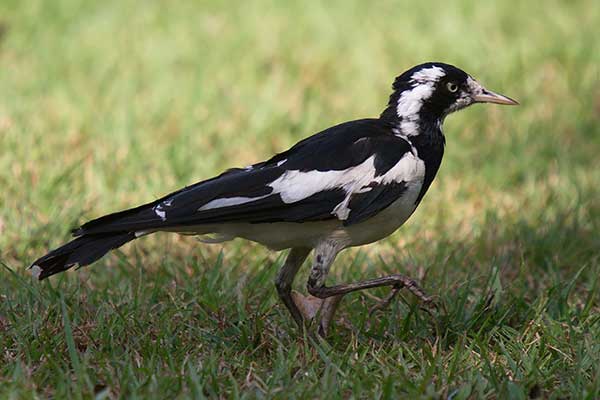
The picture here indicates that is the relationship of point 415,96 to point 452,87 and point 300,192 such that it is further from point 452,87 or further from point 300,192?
point 300,192

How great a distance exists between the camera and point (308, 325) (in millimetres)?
4270

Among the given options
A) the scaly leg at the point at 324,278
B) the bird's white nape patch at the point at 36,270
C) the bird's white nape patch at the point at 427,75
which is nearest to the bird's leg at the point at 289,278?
the scaly leg at the point at 324,278

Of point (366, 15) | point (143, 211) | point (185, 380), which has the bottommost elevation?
point (185, 380)

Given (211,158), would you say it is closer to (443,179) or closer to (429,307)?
(443,179)

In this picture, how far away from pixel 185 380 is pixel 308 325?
0.73 metres

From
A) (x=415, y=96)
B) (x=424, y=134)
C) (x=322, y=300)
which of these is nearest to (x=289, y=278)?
(x=322, y=300)

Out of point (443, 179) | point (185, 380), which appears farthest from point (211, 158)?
point (185, 380)

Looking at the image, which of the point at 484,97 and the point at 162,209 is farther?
the point at 484,97

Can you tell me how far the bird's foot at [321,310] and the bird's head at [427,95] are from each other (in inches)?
28.5

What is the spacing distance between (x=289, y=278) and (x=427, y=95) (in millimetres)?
910

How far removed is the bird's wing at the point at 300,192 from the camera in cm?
407

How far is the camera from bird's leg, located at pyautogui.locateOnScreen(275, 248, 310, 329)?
4402 millimetres

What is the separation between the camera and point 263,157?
6762 millimetres

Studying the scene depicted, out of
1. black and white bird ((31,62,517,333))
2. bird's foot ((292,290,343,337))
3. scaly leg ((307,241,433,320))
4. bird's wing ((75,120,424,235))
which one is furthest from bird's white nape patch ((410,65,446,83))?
Result: bird's foot ((292,290,343,337))
